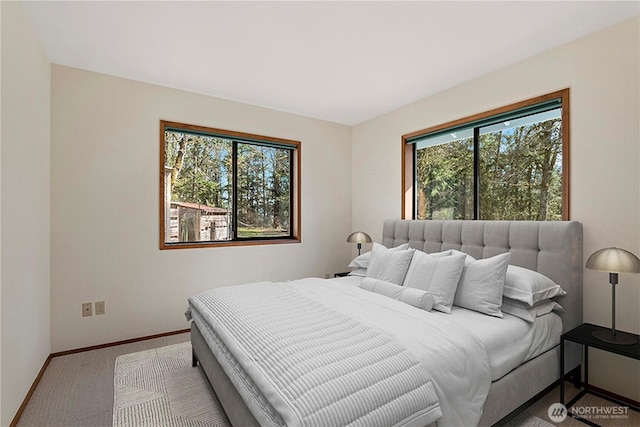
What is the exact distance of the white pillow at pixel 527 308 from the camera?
210 centimetres

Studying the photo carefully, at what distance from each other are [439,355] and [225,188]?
9.74 ft

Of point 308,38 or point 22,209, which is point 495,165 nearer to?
point 308,38

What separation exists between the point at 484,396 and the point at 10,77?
3.09m

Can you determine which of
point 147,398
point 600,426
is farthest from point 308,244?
point 600,426

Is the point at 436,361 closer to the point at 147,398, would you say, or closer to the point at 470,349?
the point at 470,349

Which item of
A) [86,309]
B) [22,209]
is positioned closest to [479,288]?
[22,209]

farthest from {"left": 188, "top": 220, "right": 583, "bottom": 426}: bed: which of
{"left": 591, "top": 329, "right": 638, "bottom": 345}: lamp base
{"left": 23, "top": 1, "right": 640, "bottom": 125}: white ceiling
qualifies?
{"left": 23, "top": 1, "right": 640, "bottom": 125}: white ceiling

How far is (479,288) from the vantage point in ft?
7.25

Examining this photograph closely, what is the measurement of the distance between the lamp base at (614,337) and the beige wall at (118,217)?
3056 mm

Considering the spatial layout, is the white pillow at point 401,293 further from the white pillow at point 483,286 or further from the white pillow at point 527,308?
the white pillow at point 527,308

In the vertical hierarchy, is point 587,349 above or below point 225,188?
below

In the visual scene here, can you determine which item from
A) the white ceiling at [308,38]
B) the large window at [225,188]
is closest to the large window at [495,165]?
the white ceiling at [308,38]

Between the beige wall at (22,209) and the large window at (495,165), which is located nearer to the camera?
the beige wall at (22,209)

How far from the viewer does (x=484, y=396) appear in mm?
1597
